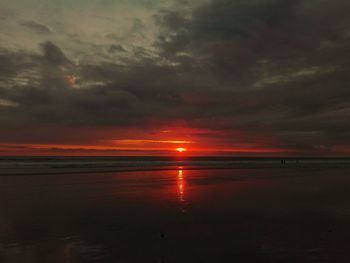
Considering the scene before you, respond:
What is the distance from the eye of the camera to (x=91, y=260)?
991 centimetres

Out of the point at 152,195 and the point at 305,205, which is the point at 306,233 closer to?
the point at 305,205

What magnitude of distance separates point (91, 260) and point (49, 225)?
18.0 ft

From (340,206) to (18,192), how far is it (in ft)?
73.0

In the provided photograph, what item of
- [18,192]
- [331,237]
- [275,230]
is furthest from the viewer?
[18,192]

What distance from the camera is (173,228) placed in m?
14.0

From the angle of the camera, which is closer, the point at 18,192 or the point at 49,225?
the point at 49,225

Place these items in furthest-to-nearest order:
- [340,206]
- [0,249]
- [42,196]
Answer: [42,196], [340,206], [0,249]

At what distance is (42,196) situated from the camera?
23.2 m

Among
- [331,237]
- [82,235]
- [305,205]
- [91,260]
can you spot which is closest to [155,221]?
[82,235]

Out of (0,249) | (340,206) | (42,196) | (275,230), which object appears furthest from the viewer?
(42,196)

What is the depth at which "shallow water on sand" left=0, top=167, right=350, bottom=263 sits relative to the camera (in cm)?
1050

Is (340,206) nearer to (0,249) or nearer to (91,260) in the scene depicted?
(91,260)

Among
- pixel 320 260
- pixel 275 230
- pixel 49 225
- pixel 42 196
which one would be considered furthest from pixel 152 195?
pixel 320 260

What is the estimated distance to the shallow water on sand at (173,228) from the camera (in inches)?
413
